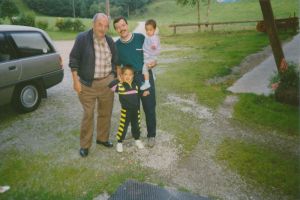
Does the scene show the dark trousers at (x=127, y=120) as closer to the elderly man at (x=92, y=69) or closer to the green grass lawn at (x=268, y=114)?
the elderly man at (x=92, y=69)

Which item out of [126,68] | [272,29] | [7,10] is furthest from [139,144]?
[7,10]

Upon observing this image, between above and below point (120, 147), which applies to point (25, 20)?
above

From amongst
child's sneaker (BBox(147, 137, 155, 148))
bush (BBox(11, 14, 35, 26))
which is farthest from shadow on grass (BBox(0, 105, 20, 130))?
bush (BBox(11, 14, 35, 26))

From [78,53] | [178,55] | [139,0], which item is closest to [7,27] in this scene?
[78,53]

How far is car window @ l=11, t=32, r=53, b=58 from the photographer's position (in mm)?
6922

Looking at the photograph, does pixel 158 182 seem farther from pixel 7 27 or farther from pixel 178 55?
pixel 178 55

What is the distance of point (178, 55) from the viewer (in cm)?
1688

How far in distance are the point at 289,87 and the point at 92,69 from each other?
526cm

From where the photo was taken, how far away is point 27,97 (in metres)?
7.30

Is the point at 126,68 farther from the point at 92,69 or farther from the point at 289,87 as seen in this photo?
the point at 289,87

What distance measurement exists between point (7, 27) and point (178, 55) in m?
11.0

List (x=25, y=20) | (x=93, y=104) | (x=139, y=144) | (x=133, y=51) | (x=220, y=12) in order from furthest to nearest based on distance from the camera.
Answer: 1. (x=220, y=12)
2. (x=25, y=20)
3. (x=139, y=144)
4. (x=93, y=104)
5. (x=133, y=51)

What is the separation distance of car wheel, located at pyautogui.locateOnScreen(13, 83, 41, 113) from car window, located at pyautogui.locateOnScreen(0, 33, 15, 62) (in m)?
0.69

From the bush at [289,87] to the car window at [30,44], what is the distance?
18.7ft
